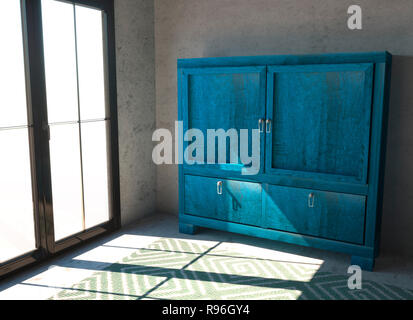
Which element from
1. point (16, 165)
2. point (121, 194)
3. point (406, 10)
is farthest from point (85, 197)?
point (406, 10)

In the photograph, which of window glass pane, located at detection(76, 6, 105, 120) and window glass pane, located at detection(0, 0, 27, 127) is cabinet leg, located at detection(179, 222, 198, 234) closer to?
window glass pane, located at detection(76, 6, 105, 120)

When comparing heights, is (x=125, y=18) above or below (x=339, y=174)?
above

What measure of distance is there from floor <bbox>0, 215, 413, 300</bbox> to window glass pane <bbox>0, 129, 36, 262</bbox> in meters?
0.24

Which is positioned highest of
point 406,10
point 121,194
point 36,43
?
point 406,10

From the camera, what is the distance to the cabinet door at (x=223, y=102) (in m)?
3.49

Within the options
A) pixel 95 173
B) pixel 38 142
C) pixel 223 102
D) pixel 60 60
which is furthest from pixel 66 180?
pixel 223 102

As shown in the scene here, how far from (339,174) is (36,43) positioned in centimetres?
258

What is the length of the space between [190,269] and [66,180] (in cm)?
136

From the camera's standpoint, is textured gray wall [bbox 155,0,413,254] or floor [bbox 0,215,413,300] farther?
textured gray wall [bbox 155,0,413,254]

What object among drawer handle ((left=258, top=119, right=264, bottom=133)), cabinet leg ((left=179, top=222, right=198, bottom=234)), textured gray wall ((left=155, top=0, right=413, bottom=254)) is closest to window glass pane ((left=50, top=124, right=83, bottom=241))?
cabinet leg ((left=179, top=222, right=198, bottom=234))

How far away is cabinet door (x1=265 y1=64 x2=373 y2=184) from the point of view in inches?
122
